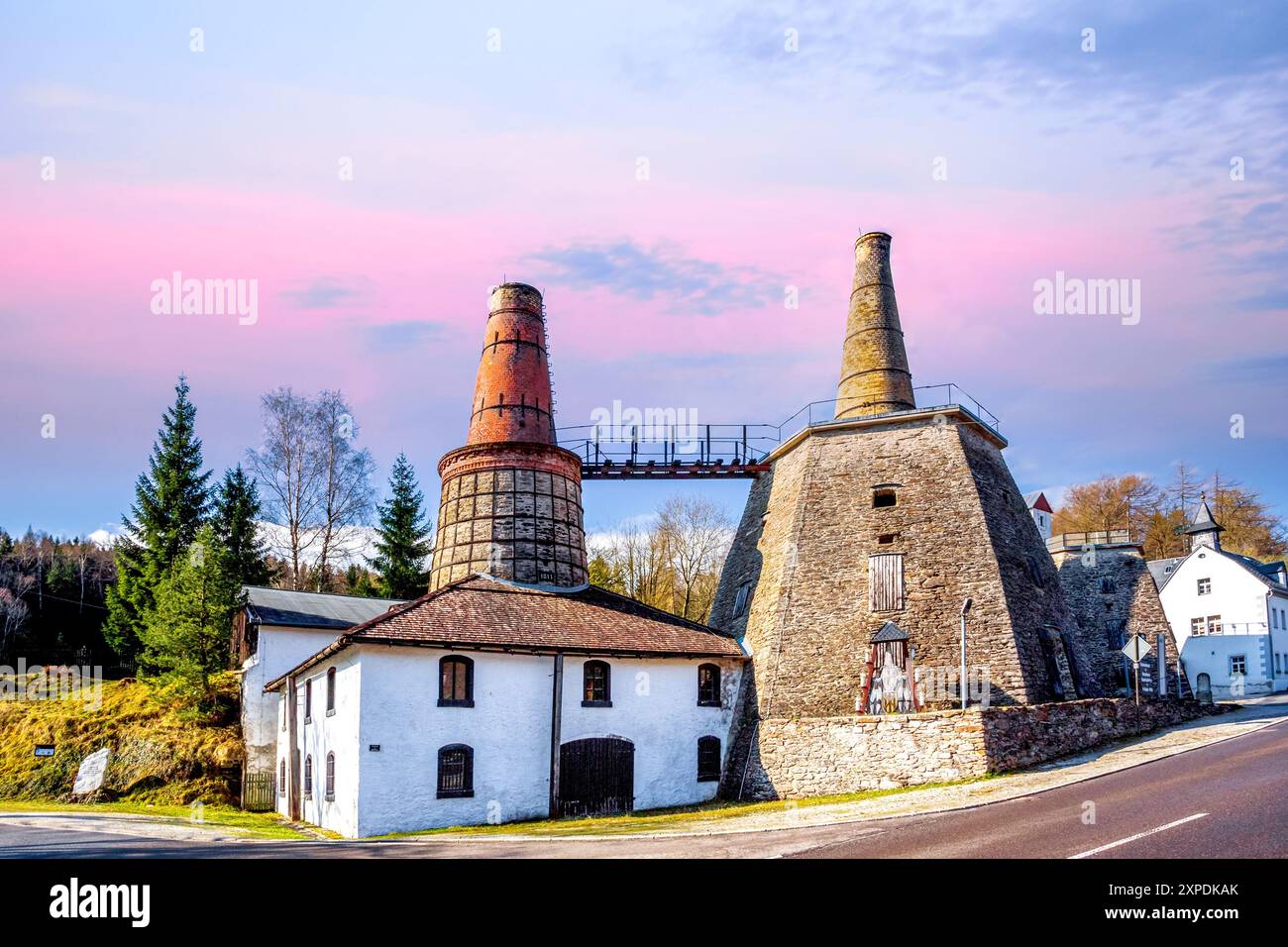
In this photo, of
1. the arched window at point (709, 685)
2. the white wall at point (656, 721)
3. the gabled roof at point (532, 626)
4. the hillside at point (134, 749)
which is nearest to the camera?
the gabled roof at point (532, 626)

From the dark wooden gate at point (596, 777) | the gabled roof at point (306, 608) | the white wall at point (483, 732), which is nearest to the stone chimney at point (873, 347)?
the white wall at point (483, 732)

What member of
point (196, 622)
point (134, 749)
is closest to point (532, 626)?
point (196, 622)

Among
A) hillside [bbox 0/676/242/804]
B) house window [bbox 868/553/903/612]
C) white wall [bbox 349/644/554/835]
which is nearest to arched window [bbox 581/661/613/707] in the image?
white wall [bbox 349/644/554/835]

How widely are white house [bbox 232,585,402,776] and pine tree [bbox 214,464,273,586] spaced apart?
736 centimetres

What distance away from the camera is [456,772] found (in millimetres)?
23875

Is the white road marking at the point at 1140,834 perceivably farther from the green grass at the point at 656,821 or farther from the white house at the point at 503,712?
the white house at the point at 503,712

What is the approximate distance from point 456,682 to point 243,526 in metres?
23.9

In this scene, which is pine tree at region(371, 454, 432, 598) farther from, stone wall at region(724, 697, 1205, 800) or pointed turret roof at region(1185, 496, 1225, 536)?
pointed turret roof at region(1185, 496, 1225, 536)

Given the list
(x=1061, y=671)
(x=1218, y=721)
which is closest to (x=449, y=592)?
(x=1061, y=671)

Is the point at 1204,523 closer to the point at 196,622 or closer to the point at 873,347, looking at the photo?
the point at 873,347

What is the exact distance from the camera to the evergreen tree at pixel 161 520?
42.5 m

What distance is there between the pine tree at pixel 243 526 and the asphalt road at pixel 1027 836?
22.4 meters
